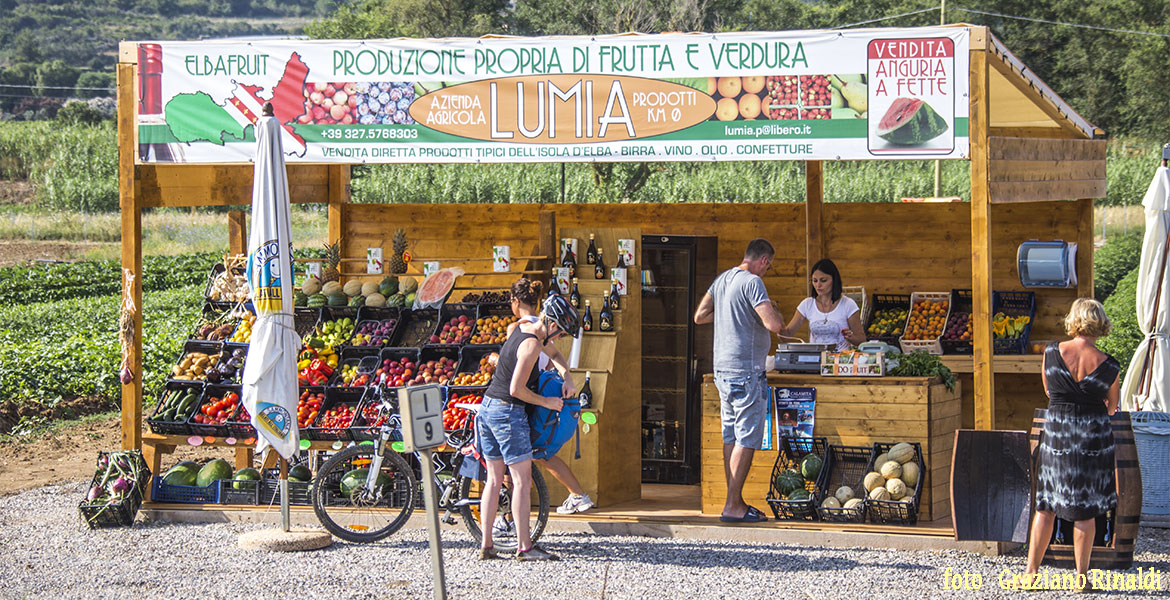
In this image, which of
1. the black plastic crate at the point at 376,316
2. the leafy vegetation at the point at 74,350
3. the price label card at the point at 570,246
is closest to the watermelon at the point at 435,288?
the black plastic crate at the point at 376,316

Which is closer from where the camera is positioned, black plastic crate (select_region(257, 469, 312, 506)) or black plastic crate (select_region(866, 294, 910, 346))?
black plastic crate (select_region(257, 469, 312, 506))

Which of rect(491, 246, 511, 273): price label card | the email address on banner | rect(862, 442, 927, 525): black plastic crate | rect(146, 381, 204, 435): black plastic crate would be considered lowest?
rect(862, 442, 927, 525): black plastic crate

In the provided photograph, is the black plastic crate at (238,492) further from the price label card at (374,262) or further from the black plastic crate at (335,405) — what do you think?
the price label card at (374,262)

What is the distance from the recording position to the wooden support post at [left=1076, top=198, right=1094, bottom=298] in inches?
419

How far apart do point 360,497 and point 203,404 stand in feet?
5.23

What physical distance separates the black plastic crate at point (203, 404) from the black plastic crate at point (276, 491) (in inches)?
16.7

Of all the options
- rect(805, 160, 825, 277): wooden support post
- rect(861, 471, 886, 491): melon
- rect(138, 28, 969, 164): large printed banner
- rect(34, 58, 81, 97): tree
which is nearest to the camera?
rect(138, 28, 969, 164): large printed banner

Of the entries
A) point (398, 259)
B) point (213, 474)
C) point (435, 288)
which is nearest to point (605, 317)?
point (435, 288)

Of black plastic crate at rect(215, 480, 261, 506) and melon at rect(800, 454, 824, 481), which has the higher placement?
melon at rect(800, 454, 824, 481)

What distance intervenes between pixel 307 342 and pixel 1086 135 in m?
6.62

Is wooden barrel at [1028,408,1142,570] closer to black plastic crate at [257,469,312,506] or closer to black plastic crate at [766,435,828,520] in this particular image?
black plastic crate at [766,435,828,520]

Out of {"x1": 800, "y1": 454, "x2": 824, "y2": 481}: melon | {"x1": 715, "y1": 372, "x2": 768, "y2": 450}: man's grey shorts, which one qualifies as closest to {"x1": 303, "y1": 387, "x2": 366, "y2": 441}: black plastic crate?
{"x1": 715, "y1": 372, "x2": 768, "y2": 450}: man's grey shorts

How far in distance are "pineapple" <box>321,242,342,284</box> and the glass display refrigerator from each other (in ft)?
8.41

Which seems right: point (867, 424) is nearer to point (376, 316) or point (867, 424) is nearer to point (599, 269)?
point (599, 269)
